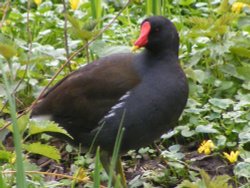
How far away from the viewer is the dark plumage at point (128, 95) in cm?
406

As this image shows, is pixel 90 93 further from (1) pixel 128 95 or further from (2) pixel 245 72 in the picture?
(2) pixel 245 72

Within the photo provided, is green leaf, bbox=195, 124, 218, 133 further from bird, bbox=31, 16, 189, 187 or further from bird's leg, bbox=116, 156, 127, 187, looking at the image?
bird's leg, bbox=116, 156, 127, 187

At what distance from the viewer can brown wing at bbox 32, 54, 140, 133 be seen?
13.5 ft

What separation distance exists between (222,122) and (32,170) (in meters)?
1.35

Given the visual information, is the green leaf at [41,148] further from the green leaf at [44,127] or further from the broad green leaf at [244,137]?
the broad green leaf at [244,137]

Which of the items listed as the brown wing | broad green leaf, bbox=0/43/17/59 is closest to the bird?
the brown wing

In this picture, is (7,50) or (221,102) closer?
(7,50)

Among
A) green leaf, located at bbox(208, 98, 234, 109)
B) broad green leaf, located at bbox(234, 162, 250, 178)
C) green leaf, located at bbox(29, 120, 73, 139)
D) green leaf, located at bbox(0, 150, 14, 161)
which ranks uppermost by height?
green leaf, located at bbox(29, 120, 73, 139)

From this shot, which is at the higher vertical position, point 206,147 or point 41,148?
point 41,148

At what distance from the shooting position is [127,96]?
4.07m

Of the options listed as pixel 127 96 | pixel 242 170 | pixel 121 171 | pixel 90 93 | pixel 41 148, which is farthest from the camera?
pixel 121 171

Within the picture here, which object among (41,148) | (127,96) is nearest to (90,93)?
(127,96)

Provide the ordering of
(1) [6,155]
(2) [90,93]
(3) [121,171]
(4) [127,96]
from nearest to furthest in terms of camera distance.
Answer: (1) [6,155]
(4) [127,96]
(2) [90,93]
(3) [121,171]

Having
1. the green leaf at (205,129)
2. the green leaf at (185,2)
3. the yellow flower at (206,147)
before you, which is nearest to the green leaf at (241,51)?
the green leaf at (205,129)
